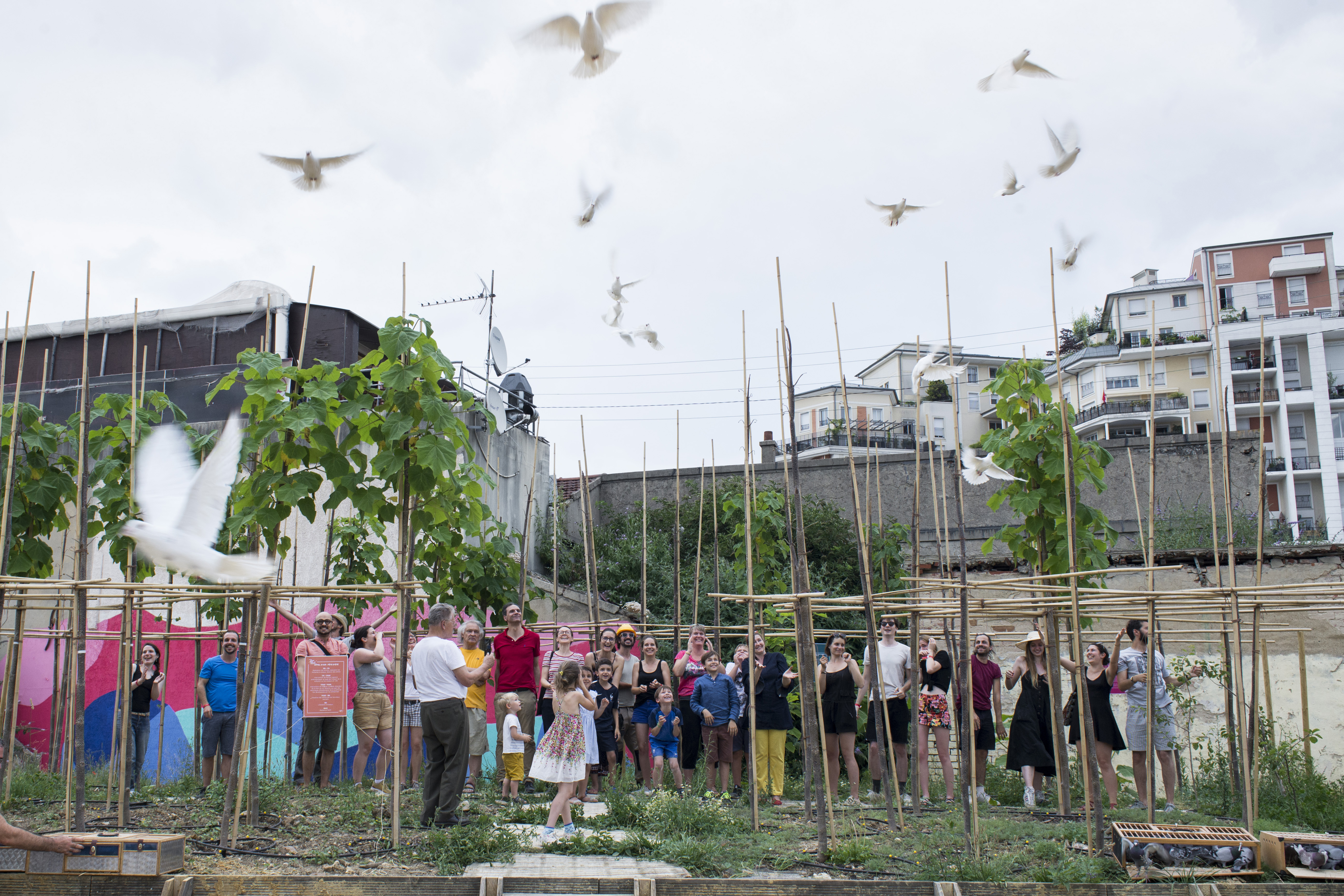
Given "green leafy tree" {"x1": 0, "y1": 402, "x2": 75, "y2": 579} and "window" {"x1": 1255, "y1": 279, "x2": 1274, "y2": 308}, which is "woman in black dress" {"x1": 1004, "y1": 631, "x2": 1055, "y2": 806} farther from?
"window" {"x1": 1255, "y1": 279, "x2": 1274, "y2": 308}

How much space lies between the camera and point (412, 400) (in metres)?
6.44

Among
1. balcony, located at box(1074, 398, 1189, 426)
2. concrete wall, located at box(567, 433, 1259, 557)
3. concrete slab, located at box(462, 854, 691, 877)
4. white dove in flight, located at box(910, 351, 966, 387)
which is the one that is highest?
balcony, located at box(1074, 398, 1189, 426)

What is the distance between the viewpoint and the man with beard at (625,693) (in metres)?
8.32

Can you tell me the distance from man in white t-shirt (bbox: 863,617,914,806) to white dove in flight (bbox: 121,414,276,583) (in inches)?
197

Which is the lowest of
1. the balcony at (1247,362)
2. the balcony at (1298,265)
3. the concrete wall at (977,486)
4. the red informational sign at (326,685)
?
the red informational sign at (326,685)

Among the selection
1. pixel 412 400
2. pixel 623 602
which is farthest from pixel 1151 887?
pixel 623 602

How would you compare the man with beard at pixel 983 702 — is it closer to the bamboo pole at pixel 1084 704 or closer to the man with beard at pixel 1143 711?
the man with beard at pixel 1143 711

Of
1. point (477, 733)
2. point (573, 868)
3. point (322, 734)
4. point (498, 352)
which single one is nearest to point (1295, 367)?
point (498, 352)

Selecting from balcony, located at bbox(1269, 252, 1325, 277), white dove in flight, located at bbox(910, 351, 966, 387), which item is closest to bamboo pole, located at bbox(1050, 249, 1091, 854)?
white dove in flight, located at bbox(910, 351, 966, 387)

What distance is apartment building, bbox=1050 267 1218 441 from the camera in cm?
3931

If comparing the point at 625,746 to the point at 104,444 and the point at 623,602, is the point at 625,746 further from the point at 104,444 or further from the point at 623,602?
the point at 623,602

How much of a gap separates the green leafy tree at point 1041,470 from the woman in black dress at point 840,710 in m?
1.61

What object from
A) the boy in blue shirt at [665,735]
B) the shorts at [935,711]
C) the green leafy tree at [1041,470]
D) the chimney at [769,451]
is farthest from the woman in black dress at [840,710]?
the chimney at [769,451]

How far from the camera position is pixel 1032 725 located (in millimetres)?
8008
